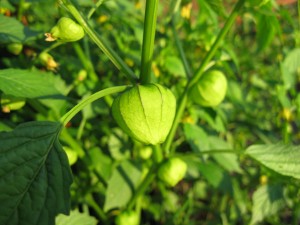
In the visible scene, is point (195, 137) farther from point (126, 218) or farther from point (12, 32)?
point (12, 32)

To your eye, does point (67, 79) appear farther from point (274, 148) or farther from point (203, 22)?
point (274, 148)

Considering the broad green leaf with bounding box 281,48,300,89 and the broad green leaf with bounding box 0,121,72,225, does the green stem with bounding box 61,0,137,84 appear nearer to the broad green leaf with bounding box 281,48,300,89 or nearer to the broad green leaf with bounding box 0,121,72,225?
the broad green leaf with bounding box 0,121,72,225

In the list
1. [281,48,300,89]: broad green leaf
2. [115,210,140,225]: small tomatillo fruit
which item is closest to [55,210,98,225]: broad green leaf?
[115,210,140,225]: small tomatillo fruit

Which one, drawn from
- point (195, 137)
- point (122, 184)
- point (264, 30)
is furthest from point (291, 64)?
point (122, 184)

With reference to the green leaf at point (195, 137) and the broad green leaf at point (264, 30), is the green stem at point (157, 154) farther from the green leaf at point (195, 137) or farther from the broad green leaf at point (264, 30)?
the broad green leaf at point (264, 30)

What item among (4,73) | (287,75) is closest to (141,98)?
(4,73)

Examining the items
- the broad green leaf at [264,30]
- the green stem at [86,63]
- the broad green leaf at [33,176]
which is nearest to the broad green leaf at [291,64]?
the broad green leaf at [264,30]
